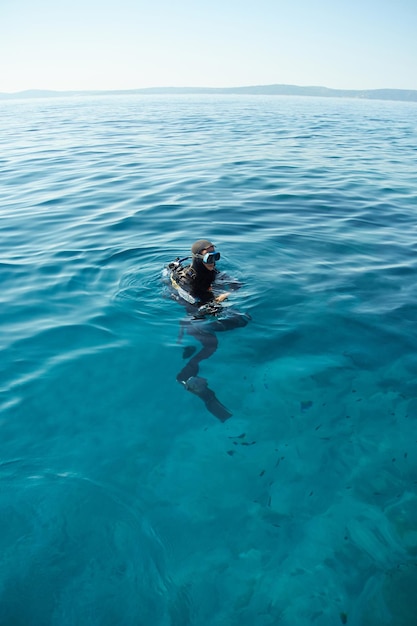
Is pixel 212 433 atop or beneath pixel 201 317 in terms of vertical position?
beneath

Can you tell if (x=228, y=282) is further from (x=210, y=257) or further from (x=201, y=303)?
(x=210, y=257)

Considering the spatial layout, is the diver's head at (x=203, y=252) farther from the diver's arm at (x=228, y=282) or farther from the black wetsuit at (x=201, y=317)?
the diver's arm at (x=228, y=282)

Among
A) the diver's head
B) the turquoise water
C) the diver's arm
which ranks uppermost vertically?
the diver's head

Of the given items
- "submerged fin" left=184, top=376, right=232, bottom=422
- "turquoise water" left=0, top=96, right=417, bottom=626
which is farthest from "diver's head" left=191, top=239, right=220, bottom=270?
"submerged fin" left=184, top=376, right=232, bottom=422

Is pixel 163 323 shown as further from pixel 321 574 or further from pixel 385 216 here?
pixel 385 216

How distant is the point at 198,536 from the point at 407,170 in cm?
1629

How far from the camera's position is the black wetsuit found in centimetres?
551

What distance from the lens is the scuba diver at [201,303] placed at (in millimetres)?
5840

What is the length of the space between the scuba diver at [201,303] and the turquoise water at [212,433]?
0.17 meters

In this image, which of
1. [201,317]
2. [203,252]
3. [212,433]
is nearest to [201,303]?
[201,317]

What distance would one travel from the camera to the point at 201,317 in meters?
6.44

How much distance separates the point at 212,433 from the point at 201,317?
2160 mm

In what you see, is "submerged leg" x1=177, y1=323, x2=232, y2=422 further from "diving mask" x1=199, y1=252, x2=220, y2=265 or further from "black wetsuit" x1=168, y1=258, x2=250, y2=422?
"diving mask" x1=199, y1=252, x2=220, y2=265

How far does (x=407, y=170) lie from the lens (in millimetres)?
16141
